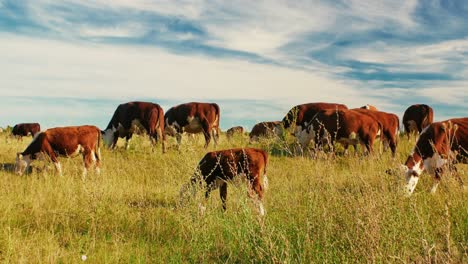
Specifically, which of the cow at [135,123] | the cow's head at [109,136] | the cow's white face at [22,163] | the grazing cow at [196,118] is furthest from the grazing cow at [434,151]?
the cow's head at [109,136]

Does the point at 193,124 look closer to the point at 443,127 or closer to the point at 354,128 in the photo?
the point at 354,128

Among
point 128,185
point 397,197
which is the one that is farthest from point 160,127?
point 397,197

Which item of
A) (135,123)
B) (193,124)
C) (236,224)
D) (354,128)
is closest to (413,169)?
(354,128)

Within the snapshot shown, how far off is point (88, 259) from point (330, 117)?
10789 millimetres

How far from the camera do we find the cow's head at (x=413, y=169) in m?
9.16

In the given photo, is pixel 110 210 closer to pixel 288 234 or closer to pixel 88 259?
pixel 88 259

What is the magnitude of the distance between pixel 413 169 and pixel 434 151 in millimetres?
620

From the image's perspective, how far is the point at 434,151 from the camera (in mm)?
9375

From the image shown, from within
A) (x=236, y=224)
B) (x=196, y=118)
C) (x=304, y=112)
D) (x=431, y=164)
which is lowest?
(x=236, y=224)

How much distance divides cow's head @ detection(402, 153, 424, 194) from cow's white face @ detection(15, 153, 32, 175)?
9638 millimetres

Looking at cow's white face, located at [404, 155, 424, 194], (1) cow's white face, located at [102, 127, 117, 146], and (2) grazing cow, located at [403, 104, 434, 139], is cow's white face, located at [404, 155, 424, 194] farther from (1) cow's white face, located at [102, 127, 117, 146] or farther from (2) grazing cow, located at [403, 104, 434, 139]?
(1) cow's white face, located at [102, 127, 117, 146]

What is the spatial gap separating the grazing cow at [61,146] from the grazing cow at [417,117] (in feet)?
47.9

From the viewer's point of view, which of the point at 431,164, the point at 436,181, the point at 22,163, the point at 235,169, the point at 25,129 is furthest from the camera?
the point at 25,129

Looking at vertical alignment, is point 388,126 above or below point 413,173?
above
